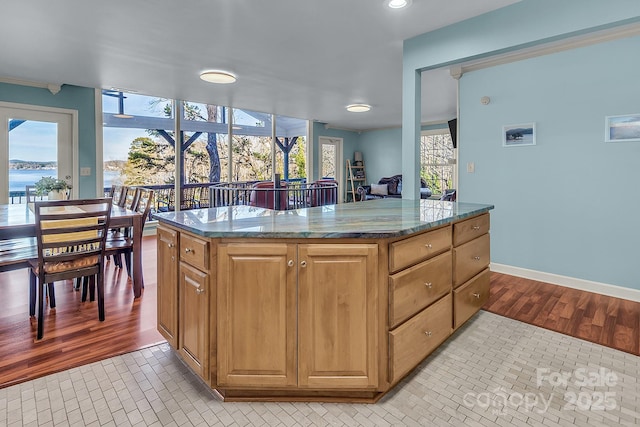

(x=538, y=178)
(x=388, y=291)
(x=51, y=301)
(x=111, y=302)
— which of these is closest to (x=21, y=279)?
(x=51, y=301)

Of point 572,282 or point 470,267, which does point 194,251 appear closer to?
point 470,267

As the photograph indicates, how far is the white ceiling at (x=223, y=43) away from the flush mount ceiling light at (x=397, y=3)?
6 centimetres

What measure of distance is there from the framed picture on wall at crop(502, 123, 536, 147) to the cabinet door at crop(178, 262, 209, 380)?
349 cm

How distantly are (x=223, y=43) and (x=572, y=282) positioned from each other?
417cm

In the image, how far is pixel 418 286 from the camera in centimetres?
180

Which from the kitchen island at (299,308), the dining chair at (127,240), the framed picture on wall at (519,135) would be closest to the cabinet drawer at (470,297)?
the kitchen island at (299,308)

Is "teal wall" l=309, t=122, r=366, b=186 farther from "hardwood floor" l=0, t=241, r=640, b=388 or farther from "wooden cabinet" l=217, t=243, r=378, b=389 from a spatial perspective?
"wooden cabinet" l=217, t=243, r=378, b=389

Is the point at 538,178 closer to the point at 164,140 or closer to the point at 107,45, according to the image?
the point at 107,45

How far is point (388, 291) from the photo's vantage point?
1.61m

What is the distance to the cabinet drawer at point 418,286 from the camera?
5.36ft

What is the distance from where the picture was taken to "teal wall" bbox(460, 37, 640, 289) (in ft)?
9.82

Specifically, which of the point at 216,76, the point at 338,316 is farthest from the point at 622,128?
the point at 216,76

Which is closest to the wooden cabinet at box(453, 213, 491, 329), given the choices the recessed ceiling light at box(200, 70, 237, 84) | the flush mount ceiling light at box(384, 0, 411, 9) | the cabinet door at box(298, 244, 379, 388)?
the cabinet door at box(298, 244, 379, 388)

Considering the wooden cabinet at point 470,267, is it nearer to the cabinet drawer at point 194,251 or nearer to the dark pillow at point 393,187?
the cabinet drawer at point 194,251
